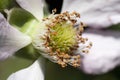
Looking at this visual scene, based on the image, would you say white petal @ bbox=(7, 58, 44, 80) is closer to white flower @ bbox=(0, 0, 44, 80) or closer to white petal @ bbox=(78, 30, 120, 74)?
white flower @ bbox=(0, 0, 44, 80)

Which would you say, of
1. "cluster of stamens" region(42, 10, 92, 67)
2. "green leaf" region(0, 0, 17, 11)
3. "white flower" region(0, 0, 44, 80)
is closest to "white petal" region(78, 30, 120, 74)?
"cluster of stamens" region(42, 10, 92, 67)

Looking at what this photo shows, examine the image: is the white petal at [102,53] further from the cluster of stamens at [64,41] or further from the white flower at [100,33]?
the cluster of stamens at [64,41]

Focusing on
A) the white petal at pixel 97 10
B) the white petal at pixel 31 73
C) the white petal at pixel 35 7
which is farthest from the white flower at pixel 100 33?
the white petal at pixel 31 73

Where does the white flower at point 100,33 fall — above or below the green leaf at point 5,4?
below

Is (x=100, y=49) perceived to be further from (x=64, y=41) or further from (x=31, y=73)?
(x=31, y=73)

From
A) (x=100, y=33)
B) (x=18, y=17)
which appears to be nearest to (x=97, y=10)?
(x=100, y=33)
